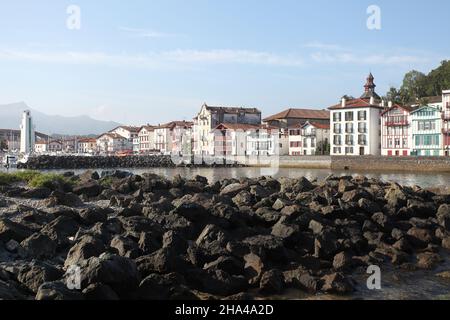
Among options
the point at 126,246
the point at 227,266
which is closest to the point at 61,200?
the point at 126,246

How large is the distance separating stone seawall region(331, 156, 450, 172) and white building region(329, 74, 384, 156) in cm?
1066

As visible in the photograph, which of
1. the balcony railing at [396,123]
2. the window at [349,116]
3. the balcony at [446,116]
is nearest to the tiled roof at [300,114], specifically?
the window at [349,116]

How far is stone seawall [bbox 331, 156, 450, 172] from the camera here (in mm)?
58938

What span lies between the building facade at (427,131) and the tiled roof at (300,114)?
29901mm

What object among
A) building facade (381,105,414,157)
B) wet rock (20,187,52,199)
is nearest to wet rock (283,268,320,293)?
wet rock (20,187,52,199)

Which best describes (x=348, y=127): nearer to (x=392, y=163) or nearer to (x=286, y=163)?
(x=286, y=163)

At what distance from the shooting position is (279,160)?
3061 inches

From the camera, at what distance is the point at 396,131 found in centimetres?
7412

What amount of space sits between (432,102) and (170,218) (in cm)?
6976

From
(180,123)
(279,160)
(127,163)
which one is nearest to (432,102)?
(279,160)

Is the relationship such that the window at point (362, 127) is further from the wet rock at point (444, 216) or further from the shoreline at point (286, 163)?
the wet rock at point (444, 216)

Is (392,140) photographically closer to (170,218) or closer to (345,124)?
(345,124)

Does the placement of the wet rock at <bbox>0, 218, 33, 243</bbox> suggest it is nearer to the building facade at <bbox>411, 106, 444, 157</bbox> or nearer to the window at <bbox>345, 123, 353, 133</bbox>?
the building facade at <bbox>411, 106, 444, 157</bbox>

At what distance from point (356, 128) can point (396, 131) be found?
6.46 m
